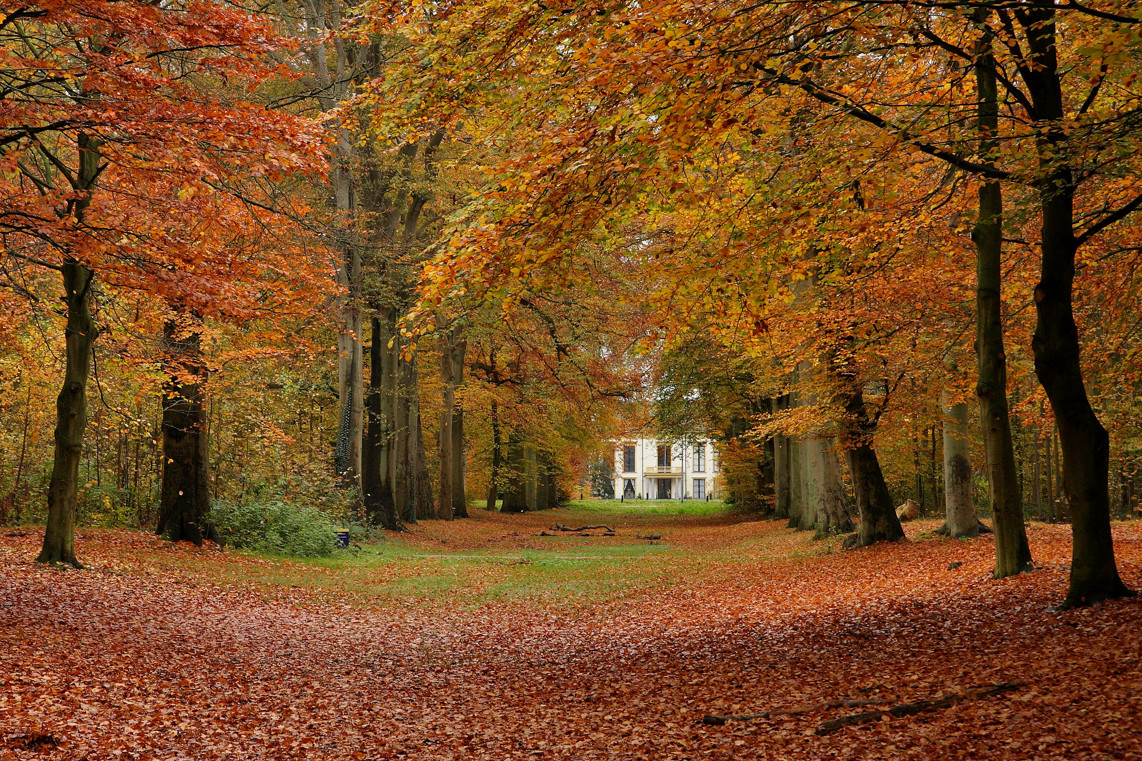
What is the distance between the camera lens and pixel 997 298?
917 cm

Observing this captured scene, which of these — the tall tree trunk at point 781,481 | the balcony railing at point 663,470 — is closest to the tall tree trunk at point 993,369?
the tall tree trunk at point 781,481

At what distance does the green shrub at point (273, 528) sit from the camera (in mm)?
16172

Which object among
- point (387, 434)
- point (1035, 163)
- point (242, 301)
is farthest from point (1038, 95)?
point (387, 434)

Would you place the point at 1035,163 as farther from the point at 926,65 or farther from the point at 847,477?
the point at 847,477

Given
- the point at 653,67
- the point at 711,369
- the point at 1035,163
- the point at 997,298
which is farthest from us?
the point at 711,369

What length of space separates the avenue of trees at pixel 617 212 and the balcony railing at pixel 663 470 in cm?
6897

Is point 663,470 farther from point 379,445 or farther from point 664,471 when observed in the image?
point 379,445

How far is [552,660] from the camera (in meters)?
8.56

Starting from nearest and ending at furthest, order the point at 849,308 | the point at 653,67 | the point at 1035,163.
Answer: the point at 653,67 < the point at 1035,163 < the point at 849,308

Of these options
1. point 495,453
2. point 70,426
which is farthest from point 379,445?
point 495,453

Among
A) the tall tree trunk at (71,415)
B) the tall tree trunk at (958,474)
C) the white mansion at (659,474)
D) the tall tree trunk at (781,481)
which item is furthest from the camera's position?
the white mansion at (659,474)

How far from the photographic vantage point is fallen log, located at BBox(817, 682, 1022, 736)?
5.26 m

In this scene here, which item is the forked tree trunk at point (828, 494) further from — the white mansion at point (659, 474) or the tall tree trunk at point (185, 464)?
the white mansion at point (659, 474)

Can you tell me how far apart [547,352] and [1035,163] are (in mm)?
21056
